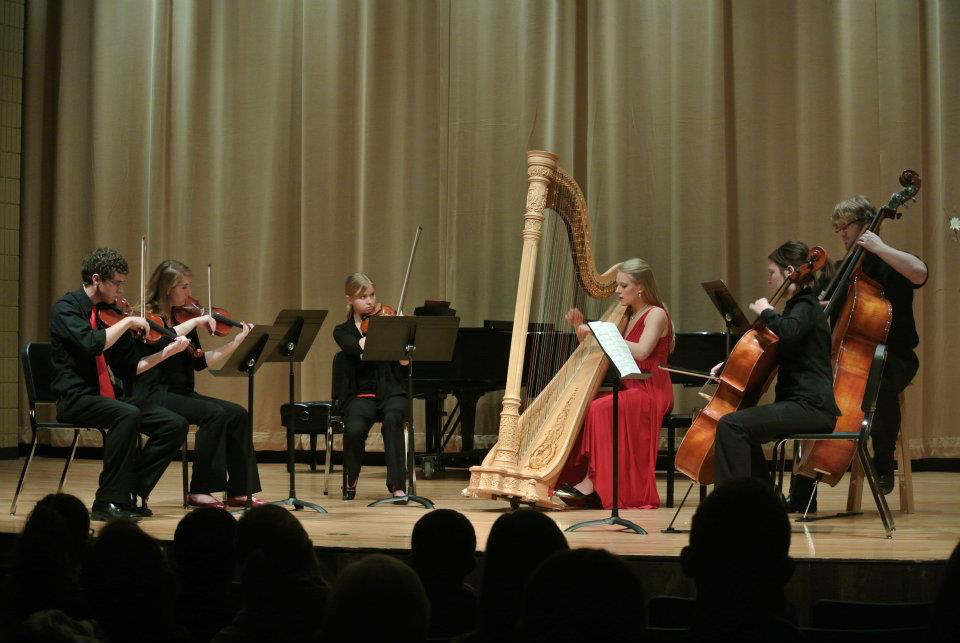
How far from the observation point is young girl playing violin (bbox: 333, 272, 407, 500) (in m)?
5.99

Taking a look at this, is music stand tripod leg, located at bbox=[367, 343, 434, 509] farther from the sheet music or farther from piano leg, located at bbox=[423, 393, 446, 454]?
piano leg, located at bbox=[423, 393, 446, 454]

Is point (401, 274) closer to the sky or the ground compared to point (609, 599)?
closer to the sky

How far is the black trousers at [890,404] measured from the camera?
17.3 ft

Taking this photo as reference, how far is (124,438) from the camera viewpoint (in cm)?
509

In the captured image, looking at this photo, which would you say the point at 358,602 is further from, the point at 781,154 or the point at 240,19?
the point at 240,19

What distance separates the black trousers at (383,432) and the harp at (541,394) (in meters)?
0.59

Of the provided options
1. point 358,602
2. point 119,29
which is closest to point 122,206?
point 119,29

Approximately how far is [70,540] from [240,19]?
21.9ft

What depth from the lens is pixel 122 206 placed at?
855 cm

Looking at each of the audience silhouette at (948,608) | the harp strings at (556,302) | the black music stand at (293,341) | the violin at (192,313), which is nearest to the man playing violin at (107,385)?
the violin at (192,313)

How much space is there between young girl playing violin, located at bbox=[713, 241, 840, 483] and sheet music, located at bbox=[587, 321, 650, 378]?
49cm

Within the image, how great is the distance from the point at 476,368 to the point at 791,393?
8.45 feet

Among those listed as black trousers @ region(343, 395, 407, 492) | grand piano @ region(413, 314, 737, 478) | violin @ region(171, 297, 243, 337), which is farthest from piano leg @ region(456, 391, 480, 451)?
violin @ region(171, 297, 243, 337)

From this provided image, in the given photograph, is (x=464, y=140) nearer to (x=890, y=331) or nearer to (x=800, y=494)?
(x=890, y=331)
